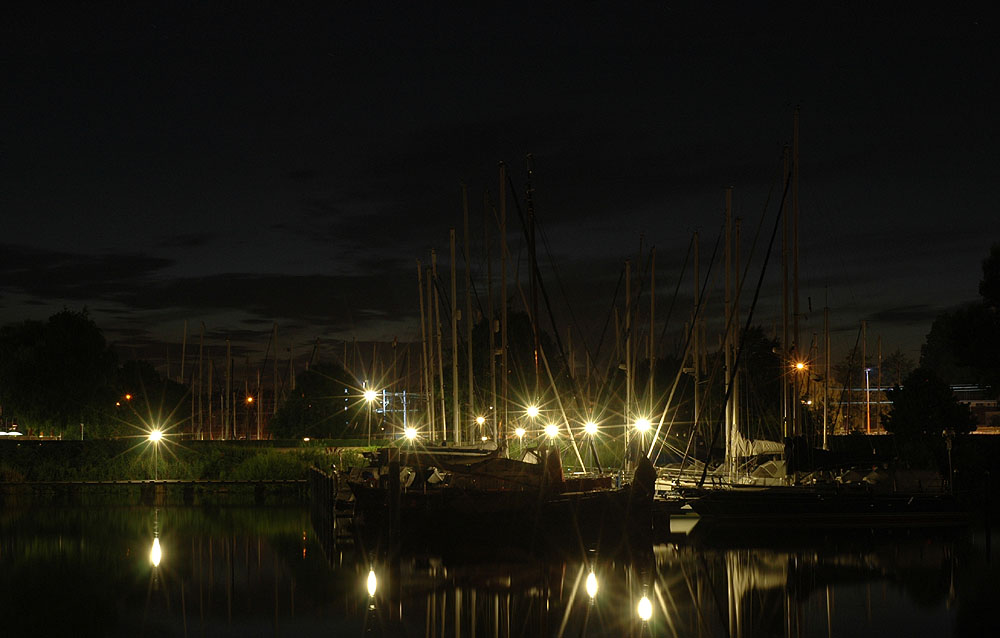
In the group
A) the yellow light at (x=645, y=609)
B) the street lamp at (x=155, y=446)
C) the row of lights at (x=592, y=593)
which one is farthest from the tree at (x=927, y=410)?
the street lamp at (x=155, y=446)

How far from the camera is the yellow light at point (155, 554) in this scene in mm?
37625

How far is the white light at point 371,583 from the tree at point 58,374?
58.7 m

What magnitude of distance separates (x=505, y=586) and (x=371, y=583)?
408 centimetres

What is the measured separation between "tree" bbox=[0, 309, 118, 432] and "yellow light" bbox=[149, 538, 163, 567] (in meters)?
46.3

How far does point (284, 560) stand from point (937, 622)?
2090cm

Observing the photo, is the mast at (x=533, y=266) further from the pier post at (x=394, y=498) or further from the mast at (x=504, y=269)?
the pier post at (x=394, y=498)

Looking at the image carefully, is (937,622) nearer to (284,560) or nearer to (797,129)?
(284,560)

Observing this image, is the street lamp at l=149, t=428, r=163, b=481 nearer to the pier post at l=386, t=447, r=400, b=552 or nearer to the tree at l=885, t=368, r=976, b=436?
the pier post at l=386, t=447, r=400, b=552

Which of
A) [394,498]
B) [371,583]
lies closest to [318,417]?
[394,498]

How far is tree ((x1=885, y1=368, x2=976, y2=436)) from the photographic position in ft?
197

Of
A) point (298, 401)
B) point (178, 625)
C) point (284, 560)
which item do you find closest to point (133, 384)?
point (298, 401)

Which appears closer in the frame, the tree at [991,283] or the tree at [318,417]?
the tree at [991,283]

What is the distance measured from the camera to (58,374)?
84.6 meters

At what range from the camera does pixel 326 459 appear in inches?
2625
